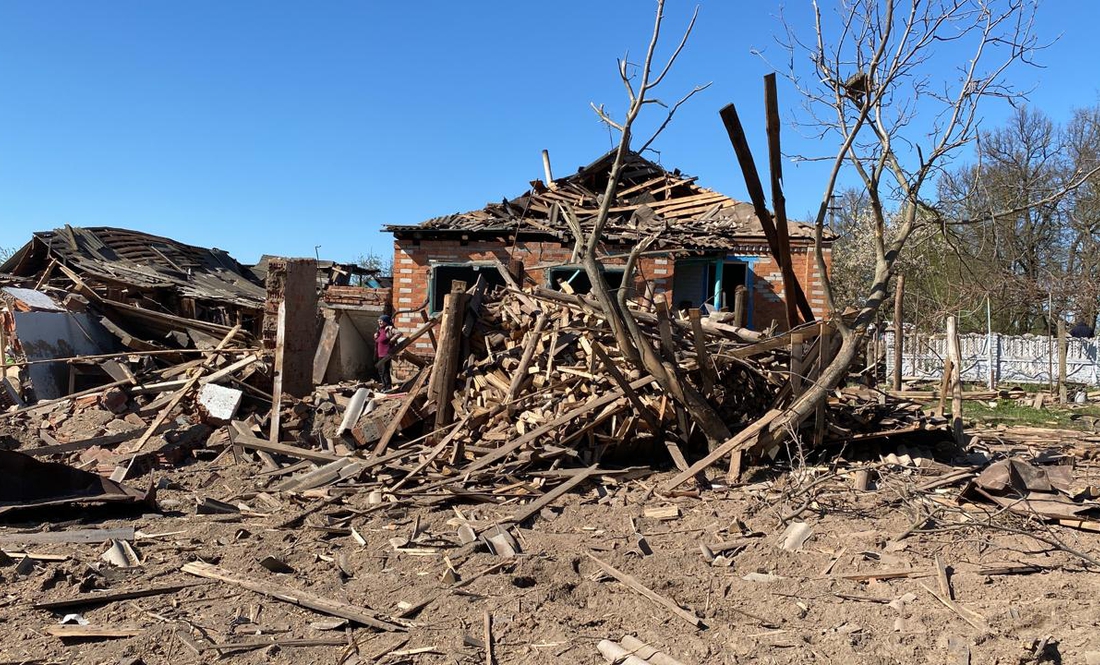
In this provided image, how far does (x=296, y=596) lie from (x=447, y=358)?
429 cm

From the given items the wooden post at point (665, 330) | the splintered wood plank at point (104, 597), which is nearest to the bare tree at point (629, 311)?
the wooden post at point (665, 330)

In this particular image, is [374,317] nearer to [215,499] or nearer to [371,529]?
[215,499]

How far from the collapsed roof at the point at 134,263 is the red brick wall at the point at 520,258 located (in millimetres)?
4444

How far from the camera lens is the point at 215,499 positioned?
715 centimetres

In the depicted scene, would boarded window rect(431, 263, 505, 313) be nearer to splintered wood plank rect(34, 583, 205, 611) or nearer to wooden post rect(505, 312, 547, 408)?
wooden post rect(505, 312, 547, 408)

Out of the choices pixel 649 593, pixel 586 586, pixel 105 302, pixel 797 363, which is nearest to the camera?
pixel 649 593

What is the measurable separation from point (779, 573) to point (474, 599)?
2.08 m

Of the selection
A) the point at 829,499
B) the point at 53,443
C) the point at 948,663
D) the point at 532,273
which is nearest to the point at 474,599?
the point at 948,663

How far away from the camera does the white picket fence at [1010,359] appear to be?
2075 centimetres

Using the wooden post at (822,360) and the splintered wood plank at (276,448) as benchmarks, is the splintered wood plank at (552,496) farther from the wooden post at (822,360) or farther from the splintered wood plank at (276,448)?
the splintered wood plank at (276,448)

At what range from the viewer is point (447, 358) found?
876cm

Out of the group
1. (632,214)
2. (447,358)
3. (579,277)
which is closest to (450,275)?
(579,277)

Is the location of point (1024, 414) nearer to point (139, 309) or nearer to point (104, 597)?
point (104, 597)

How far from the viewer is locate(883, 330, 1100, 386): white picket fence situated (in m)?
20.8
